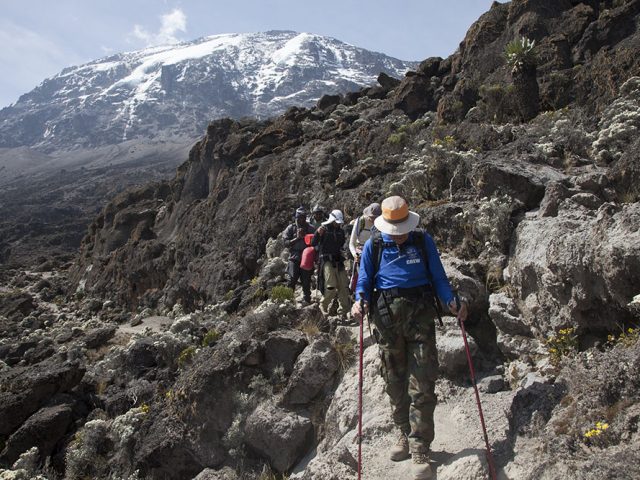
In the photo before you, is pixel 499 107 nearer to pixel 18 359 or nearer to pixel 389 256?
pixel 389 256

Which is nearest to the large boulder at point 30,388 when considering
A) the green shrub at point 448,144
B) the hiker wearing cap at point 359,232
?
the hiker wearing cap at point 359,232

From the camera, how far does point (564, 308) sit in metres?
5.14

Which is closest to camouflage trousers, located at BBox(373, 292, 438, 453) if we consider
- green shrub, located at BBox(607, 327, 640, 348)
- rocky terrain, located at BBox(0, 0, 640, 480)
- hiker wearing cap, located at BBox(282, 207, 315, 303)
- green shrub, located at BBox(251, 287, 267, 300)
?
rocky terrain, located at BBox(0, 0, 640, 480)

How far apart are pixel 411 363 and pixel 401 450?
2.83 ft

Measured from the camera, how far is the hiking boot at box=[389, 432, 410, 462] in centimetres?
446

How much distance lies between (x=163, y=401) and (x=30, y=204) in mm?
109269

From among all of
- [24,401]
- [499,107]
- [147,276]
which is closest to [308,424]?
[24,401]

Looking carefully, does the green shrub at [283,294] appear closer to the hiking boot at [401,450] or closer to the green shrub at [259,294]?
the green shrub at [259,294]

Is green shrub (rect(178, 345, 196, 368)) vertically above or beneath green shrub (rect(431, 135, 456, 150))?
beneath

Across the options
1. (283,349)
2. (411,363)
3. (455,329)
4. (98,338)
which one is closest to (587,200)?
(455,329)

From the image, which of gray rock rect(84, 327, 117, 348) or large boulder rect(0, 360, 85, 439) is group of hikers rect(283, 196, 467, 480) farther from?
gray rock rect(84, 327, 117, 348)

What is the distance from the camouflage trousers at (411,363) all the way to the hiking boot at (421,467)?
47 mm

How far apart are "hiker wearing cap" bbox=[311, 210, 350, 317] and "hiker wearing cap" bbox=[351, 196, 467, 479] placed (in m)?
3.51

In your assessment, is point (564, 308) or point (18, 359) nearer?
point (564, 308)
